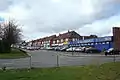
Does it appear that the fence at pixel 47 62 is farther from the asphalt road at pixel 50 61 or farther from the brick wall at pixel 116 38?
the brick wall at pixel 116 38

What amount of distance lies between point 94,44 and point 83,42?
11244 millimetres

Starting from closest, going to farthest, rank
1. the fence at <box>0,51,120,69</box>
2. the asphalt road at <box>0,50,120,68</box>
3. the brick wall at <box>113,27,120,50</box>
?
the fence at <box>0,51,120,69</box> → the asphalt road at <box>0,50,120,68</box> → the brick wall at <box>113,27,120,50</box>

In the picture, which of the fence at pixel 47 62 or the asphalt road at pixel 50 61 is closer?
the fence at pixel 47 62

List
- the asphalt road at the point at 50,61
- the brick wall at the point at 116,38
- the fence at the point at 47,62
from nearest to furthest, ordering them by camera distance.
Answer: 1. the fence at the point at 47,62
2. the asphalt road at the point at 50,61
3. the brick wall at the point at 116,38

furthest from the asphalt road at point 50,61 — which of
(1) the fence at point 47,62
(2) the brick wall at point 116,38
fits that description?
(2) the brick wall at point 116,38

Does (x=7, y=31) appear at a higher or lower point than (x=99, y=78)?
higher

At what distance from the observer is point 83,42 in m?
102

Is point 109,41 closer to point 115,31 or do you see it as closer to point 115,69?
point 115,31

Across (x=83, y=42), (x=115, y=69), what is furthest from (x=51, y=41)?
(x=115, y=69)

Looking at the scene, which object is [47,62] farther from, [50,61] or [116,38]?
[116,38]

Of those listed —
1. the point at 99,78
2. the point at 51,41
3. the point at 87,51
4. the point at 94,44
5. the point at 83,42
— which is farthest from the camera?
the point at 51,41

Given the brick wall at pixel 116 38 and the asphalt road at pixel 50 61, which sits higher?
the brick wall at pixel 116 38

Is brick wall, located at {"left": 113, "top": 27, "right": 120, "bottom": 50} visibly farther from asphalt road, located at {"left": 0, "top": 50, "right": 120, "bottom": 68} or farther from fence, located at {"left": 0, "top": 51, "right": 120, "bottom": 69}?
fence, located at {"left": 0, "top": 51, "right": 120, "bottom": 69}

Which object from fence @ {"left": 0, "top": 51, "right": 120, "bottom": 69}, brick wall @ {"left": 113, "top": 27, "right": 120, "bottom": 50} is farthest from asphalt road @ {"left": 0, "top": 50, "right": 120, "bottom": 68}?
brick wall @ {"left": 113, "top": 27, "right": 120, "bottom": 50}
